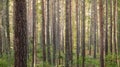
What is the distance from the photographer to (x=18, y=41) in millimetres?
7609

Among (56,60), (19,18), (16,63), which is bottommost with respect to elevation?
(56,60)

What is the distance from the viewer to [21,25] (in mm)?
7637

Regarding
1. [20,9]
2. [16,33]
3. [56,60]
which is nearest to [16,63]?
[16,33]

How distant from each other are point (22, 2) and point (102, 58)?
805 cm

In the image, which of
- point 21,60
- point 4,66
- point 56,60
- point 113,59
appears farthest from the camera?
point 56,60

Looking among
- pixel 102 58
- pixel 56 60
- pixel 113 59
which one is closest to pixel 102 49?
pixel 102 58

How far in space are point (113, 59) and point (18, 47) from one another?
12027 millimetres

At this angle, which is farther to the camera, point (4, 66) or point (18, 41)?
point (4, 66)

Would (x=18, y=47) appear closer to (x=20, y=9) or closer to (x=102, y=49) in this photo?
(x=20, y=9)

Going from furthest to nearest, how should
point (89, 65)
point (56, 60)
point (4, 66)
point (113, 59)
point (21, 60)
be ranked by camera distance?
1. point (56, 60)
2. point (89, 65)
3. point (113, 59)
4. point (4, 66)
5. point (21, 60)

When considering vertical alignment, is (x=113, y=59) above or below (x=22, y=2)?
below

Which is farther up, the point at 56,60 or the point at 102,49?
the point at 102,49

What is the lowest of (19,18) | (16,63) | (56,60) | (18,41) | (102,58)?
(56,60)

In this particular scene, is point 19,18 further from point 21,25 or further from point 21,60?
point 21,60
